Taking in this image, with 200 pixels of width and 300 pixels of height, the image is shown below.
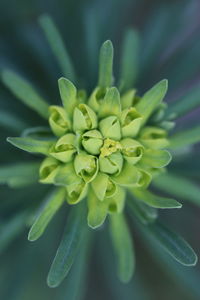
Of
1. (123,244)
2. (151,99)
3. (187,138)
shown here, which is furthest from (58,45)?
(123,244)

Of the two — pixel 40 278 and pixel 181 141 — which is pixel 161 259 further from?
pixel 40 278

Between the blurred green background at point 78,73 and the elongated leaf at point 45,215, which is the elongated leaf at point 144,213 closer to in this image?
the elongated leaf at point 45,215

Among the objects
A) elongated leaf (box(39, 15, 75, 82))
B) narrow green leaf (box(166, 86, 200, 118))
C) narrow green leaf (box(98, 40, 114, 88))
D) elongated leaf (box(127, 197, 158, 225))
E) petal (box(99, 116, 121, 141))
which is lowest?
elongated leaf (box(127, 197, 158, 225))

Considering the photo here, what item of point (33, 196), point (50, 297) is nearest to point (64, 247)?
point (33, 196)

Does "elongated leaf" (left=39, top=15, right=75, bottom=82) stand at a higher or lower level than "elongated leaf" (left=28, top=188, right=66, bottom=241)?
higher

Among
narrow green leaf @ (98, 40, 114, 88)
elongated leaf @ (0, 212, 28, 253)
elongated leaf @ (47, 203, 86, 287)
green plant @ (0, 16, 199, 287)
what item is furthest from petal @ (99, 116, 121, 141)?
elongated leaf @ (0, 212, 28, 253)

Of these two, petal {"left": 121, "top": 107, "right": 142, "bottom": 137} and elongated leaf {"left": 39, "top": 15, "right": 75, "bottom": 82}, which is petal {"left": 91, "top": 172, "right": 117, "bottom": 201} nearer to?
petal {"left": 121, "top": 107, "right": 142, "bottom": 137}
